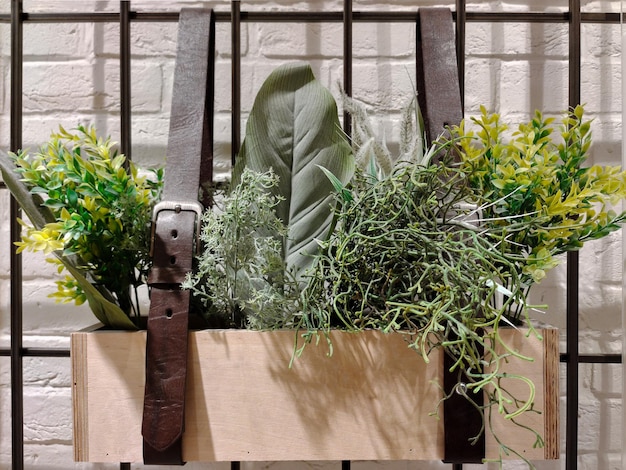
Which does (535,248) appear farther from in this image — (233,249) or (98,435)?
(98,435)

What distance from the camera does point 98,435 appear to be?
47cm

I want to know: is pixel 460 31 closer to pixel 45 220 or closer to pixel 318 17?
pixel 318 17

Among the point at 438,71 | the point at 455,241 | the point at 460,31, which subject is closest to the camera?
the point at 455,241

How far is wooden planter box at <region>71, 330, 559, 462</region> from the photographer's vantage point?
0.47m

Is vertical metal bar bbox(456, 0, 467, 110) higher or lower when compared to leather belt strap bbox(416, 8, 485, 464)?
higher

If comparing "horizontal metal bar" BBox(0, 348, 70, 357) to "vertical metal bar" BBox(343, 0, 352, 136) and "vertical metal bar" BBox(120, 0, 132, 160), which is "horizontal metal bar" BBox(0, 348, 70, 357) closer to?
"vertical metal bar" BBox(120, 0, 132, 160)

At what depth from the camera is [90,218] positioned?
49 cm

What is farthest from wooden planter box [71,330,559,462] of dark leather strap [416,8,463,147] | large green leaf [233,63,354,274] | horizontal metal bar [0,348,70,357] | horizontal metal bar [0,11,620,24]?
horizontal metal bar [0,11,620,24]

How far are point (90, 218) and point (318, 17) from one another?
1.54 feet

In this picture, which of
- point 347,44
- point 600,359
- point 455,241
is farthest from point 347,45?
point 600,359

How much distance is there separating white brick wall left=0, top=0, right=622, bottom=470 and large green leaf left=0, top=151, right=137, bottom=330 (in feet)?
1.13

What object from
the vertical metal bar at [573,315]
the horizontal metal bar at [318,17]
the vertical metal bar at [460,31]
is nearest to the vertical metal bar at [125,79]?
the horizontal metal bar at [318,17]

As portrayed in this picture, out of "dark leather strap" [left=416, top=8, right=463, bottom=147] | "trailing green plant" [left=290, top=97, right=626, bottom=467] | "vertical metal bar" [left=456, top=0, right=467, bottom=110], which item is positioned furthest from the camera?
"vertical metal bar" [left=456, top=0, right=467, bottom=110]

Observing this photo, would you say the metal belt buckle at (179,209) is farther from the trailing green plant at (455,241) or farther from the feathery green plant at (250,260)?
the trailing green plant at (455,241)
